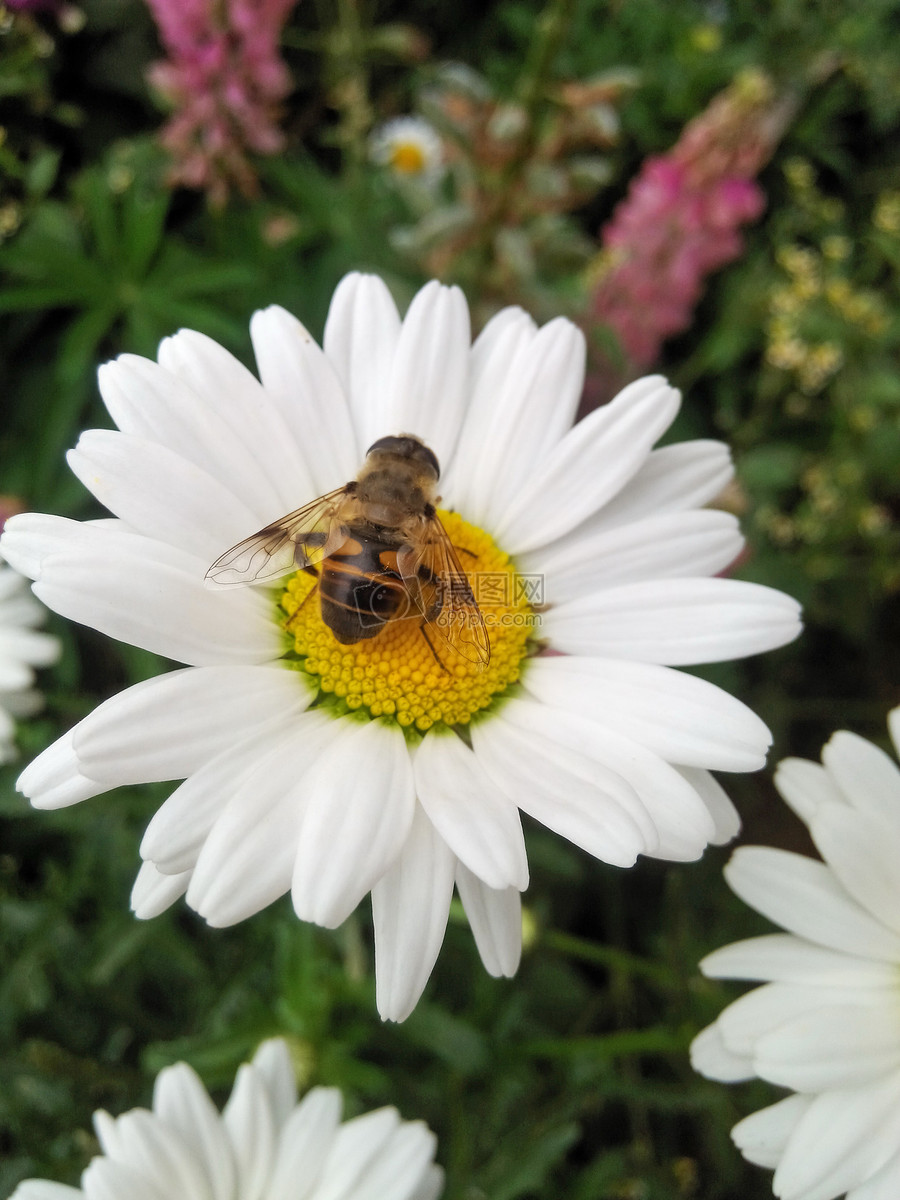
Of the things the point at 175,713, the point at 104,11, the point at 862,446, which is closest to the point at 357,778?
the point at 175,713

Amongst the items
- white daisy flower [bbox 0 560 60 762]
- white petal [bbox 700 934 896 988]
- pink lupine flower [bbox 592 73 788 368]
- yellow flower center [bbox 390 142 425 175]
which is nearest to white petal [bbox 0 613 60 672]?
white daisy flower [bbox 0 560 60 762]

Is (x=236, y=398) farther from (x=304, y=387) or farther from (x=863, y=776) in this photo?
(x=863, y=776)

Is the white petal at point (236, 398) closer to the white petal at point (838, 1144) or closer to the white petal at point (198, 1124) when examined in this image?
the white petal at point (198, 1124)

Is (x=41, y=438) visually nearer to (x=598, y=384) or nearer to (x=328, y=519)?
(x=328, y=519)

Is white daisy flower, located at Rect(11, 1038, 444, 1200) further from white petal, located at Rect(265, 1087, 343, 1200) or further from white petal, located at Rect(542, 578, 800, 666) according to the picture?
white petal, located at Rect(542, 578, 800, 666)

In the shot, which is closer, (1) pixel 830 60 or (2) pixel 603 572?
(2) pixel 603 572

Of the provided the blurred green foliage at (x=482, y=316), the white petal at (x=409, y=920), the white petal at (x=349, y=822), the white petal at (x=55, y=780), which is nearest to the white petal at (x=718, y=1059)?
the blurred green foliage at (x=482, y=316)

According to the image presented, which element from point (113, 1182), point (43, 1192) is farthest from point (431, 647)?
point (43, 1192)
